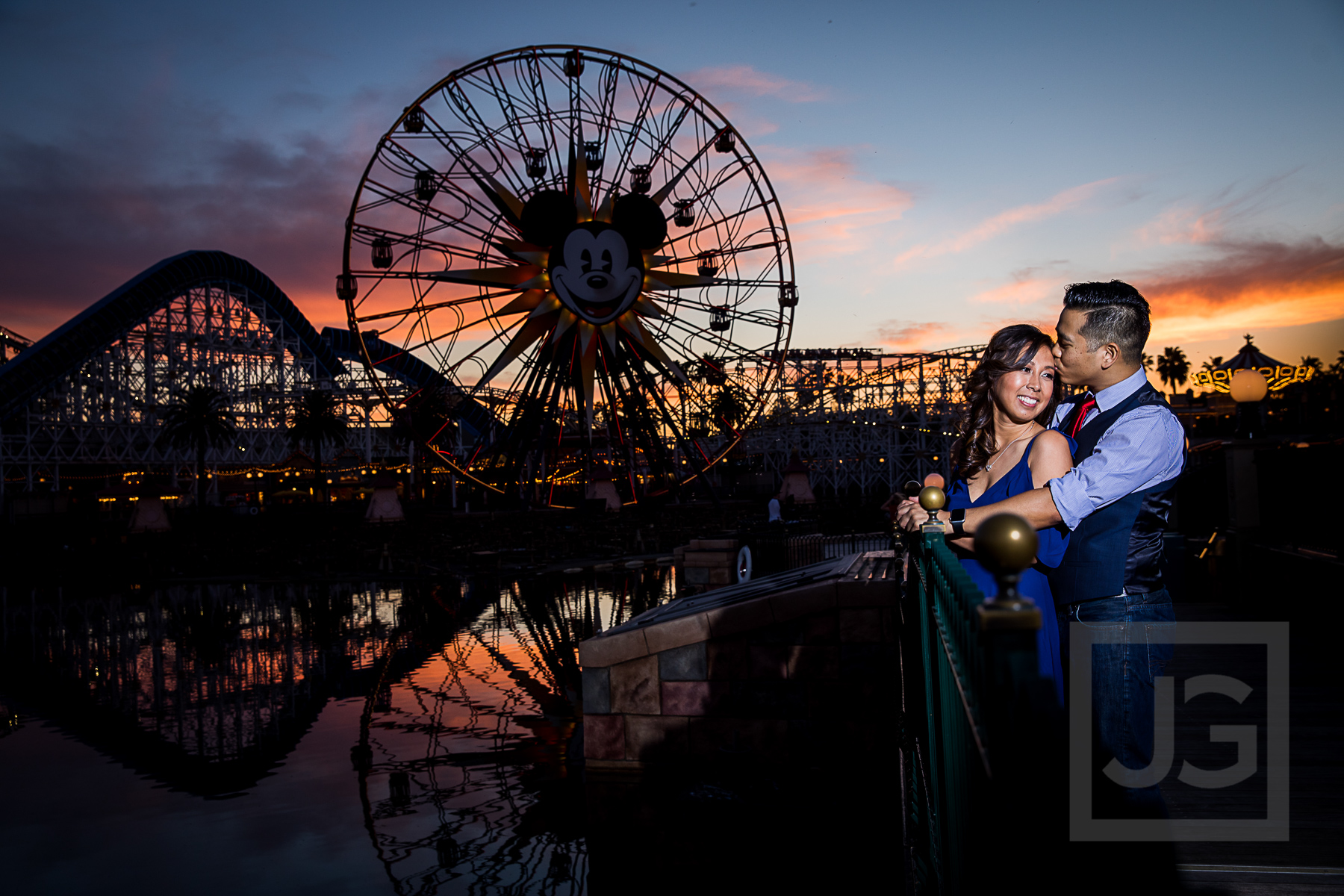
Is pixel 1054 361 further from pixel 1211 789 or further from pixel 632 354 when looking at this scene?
pixel 632 354

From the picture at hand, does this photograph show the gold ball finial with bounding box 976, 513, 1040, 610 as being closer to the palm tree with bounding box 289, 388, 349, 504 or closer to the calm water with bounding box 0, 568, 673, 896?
the calm water with bounding box 0, 568, 673, 896

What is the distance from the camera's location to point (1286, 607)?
796 centimetres

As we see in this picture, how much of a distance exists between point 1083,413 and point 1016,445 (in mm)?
262

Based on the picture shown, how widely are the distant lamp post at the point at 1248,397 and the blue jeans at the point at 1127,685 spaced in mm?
8152

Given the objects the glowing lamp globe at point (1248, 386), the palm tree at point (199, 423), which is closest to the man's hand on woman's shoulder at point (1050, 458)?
the glowing lamp globe at point (1248, 386)

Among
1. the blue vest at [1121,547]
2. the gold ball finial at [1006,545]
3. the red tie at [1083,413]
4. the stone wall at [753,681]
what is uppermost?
the red tie at [1083,413]

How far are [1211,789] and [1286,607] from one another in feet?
15.9

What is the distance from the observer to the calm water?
569cm

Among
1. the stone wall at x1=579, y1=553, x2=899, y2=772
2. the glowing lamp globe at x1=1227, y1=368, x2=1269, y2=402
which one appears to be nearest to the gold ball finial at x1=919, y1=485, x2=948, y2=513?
the stone wall at x1=579, y1=553, x2=899, y2=772

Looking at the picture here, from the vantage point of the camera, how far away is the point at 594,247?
62.5 ft

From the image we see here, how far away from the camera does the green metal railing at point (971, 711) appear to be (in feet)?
4.59

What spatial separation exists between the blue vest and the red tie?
334 mm

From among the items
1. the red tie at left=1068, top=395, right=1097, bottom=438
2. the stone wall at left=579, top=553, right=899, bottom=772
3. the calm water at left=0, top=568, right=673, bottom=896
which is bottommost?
the calm water at left=0, top=568, right=673, bottom=896

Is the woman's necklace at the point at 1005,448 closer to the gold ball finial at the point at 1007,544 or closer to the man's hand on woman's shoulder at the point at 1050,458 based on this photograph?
the man's hand on woman's shoulder at the point at 1050,458
